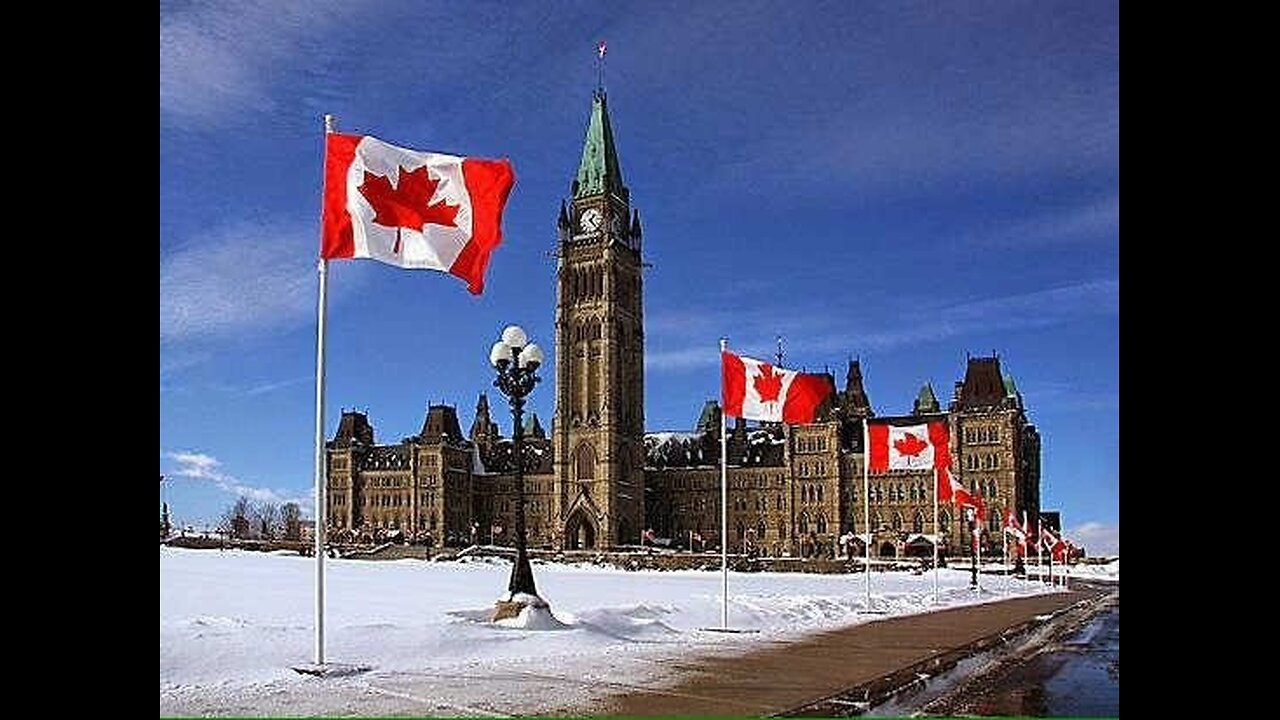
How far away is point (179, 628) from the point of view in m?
8.74

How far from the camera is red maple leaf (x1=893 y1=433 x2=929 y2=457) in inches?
896

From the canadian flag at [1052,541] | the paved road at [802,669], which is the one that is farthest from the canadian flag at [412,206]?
the canadian flag at [1052,541]

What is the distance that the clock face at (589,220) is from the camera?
253 ft

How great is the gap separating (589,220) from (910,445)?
57450mm

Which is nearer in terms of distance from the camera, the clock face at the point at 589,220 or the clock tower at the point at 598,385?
the clock face at the point at 589,220

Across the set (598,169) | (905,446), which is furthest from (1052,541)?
(598,169)

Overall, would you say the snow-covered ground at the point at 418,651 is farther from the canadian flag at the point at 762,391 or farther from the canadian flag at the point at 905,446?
the canadian flag at the point at 905,446

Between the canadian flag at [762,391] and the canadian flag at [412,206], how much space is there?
218 inches

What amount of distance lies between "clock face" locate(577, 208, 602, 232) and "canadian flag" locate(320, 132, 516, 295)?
68.4m

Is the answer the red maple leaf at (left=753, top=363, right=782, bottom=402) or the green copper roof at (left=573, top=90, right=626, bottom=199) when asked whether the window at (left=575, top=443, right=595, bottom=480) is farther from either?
the red maple leaf at (left=753, top=363, right=782, bottom=402)

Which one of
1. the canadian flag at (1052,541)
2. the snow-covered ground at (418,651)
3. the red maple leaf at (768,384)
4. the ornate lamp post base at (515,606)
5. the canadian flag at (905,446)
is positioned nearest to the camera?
the snow-covered ground at (418,651)

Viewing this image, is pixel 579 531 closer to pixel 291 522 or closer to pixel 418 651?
pixel 291 522

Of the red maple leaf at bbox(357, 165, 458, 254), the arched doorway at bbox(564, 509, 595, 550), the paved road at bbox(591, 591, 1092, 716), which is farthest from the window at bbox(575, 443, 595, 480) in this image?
the red maple leaf at bbox(357, 165, 458, 254)
